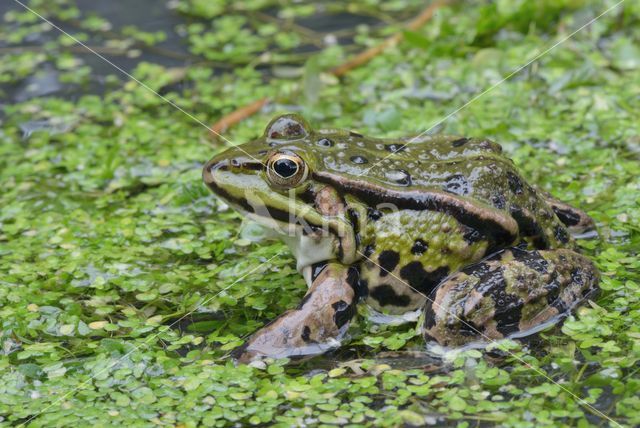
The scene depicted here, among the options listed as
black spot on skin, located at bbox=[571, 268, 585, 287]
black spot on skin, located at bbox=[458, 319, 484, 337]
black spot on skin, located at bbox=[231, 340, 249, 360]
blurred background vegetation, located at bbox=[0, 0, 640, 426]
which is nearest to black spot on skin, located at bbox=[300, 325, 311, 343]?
blurred background vegetation, located at bbox=[0, 0, 640, 426]

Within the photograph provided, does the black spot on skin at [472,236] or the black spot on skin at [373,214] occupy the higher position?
the black spot on skin at [373,214]

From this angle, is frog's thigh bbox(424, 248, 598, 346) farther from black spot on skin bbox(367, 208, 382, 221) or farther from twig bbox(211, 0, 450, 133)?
twig bbox(211, 0, 450, 133)

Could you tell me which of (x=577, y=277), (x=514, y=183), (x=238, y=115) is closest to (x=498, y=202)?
(x=514, y=183)

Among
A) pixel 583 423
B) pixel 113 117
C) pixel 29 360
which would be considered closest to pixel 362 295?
pixel 583 423

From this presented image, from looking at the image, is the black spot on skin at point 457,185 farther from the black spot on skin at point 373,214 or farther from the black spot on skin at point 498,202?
the black spot on skin at point 373,214

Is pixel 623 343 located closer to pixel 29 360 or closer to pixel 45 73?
pixel 29 360

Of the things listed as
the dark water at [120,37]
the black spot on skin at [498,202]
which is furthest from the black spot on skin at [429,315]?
the dark water at [120,37]
